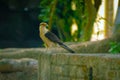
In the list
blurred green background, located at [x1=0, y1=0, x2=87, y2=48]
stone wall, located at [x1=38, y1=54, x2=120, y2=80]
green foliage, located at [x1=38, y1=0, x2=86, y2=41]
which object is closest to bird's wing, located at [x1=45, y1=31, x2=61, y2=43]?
stone wall, located at [x1=38, y1=54, x2=120, y2=80]

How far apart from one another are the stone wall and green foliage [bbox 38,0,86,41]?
4.98m

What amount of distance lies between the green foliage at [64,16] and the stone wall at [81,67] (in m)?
4.98

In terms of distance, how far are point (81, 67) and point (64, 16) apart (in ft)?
24.4

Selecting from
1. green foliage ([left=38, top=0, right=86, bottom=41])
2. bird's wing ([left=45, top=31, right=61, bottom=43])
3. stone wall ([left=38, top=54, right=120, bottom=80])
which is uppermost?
green foliage ([left=38, top=0, right=86, bottom=41])

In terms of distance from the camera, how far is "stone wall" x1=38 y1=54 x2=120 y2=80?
25.0 feet

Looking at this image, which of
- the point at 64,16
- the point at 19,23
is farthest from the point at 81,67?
the point at 19,23

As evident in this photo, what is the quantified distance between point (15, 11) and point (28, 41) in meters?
0.96

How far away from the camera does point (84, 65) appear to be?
7801mm

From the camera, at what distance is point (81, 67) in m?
7.85

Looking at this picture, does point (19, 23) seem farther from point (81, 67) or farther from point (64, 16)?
point (81, 67)

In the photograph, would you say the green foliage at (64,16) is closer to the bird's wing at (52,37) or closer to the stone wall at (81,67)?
the bird's wing at (52,37)

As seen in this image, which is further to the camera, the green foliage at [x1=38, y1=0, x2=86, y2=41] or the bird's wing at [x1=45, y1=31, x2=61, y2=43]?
the green foliage at [x1=38, y1=0, x2=86, y2=41]

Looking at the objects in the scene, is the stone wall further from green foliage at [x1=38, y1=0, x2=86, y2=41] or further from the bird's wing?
green foliage at [x1=38, y1=0, x2=86, y2=41]

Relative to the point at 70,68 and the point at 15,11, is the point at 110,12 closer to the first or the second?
the point at 15,11
